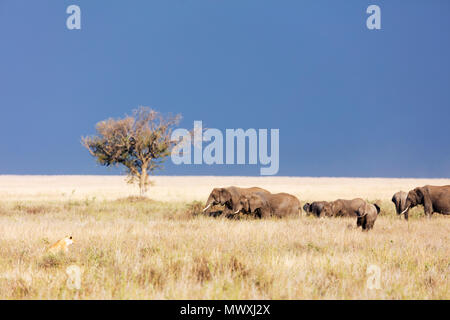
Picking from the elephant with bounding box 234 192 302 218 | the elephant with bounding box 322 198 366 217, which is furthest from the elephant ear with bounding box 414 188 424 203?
the elephant with bounding box 234 192 302 218

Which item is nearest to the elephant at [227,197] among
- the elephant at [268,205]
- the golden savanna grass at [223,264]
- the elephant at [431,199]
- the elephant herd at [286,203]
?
the elephant herd at [286,203]

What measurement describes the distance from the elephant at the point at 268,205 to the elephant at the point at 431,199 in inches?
209

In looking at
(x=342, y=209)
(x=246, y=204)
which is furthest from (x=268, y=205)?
(x=342, y=209)

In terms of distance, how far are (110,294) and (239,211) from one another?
43.9 feet

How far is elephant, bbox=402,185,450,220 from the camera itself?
20964 millimetres

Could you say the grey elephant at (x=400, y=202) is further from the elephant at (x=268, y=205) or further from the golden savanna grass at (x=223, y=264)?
the golden savanna grass at (x=223, y=264)

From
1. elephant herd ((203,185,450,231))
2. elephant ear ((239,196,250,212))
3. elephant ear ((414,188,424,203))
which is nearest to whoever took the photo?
elephant ear ((239,196,250,212))

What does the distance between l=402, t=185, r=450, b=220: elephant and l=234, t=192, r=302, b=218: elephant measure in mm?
5311

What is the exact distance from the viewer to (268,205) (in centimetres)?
2036

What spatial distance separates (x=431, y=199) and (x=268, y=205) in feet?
25.4

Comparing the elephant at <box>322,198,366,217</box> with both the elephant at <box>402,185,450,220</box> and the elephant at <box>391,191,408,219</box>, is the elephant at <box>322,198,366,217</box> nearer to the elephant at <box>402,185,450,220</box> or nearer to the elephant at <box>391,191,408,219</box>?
the elephant at <box>402,185,450,220</box>

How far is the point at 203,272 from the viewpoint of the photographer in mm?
8008

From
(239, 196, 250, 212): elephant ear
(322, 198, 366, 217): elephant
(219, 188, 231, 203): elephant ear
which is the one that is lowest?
(322, 198, 366, 217): elephant

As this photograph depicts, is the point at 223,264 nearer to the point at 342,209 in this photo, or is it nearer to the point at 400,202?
the point at 342,209
